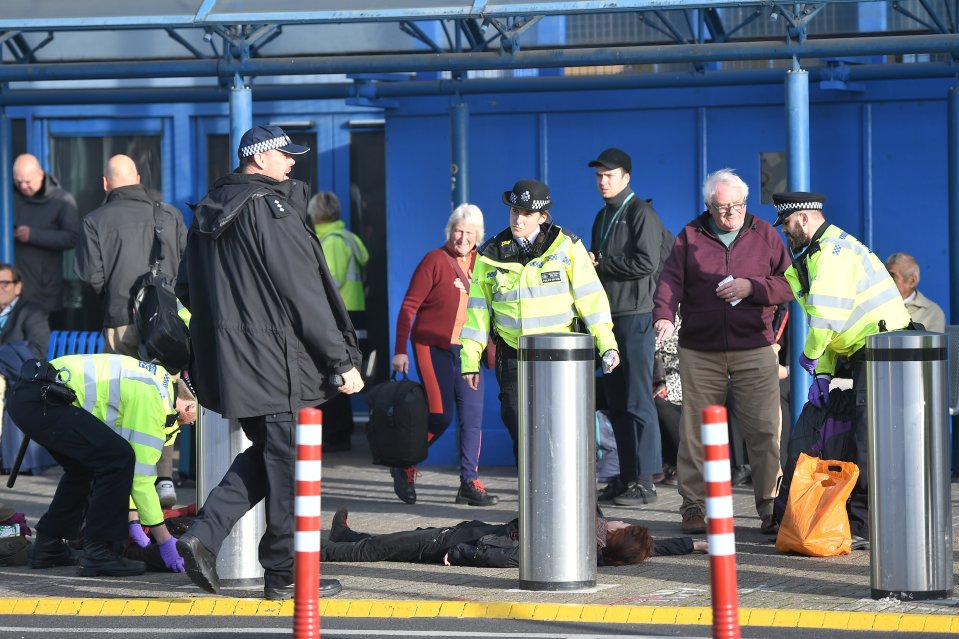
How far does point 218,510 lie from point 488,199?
6.16m

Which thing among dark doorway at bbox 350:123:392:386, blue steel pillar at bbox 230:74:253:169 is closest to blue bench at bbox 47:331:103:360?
blue steel pillar at bbox 230:74:253:169

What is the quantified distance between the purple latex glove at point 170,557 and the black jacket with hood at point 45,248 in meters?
5.33

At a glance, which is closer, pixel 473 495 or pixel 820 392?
pixel 820 392

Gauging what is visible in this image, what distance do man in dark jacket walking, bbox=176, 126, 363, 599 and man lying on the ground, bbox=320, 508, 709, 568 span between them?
1.23 meters

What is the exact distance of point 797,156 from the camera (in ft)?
36.1

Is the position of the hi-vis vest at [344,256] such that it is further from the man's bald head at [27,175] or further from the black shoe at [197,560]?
the black shoe at [197,560]

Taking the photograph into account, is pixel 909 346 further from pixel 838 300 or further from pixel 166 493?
pixel 166 493

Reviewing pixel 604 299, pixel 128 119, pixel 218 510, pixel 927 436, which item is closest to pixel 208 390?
pixel 218 510

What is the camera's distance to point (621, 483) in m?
10.6

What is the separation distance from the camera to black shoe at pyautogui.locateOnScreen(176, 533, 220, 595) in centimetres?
700

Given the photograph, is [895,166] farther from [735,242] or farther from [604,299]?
[604,299]

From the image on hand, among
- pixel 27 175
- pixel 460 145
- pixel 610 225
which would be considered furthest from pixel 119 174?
pixel 610 225

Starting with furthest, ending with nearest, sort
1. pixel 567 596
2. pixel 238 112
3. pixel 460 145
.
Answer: pixel 460 145
pixel 238 112
pixel 567 596

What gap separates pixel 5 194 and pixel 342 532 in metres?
6.55
